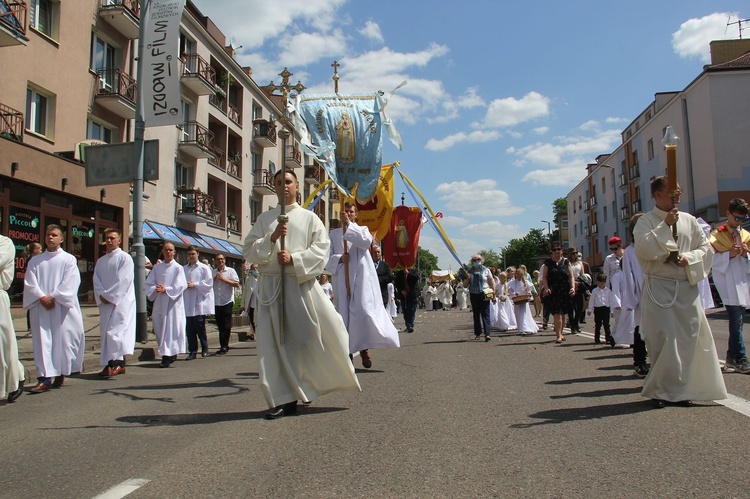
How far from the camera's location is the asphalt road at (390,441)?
11.0 feet

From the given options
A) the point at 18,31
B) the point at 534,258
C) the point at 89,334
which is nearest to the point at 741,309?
the point at 89,334

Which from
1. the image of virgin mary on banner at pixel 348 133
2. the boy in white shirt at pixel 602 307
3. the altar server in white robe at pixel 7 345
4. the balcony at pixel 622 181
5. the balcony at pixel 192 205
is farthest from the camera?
the balcony at pixel 622 181

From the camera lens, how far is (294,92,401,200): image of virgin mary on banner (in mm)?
10844

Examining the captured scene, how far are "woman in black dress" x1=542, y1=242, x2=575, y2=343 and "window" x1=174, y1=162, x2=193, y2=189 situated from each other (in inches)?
768

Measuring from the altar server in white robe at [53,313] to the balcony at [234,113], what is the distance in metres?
27.1

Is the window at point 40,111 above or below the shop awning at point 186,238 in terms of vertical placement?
above

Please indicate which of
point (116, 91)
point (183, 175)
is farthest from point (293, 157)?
point (116, 91)

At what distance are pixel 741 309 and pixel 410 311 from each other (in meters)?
10.6

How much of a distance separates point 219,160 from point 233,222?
3886 mm

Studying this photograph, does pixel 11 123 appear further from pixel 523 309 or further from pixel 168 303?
pixel 523 309

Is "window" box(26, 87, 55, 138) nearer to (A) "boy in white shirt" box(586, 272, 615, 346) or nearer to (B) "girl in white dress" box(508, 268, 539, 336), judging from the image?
(B) "girl in white dress" box(508, 268, 539, 336)

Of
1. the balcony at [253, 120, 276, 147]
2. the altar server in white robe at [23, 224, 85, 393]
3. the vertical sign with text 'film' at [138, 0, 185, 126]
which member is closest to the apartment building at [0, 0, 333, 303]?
the balcony at [253, 120, 276, 147]

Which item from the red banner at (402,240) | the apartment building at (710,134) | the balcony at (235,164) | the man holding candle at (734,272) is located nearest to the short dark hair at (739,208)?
the man holding candle at (734,272)

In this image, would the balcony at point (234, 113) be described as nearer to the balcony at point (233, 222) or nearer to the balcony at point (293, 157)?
the balcony at point (233, 222)
